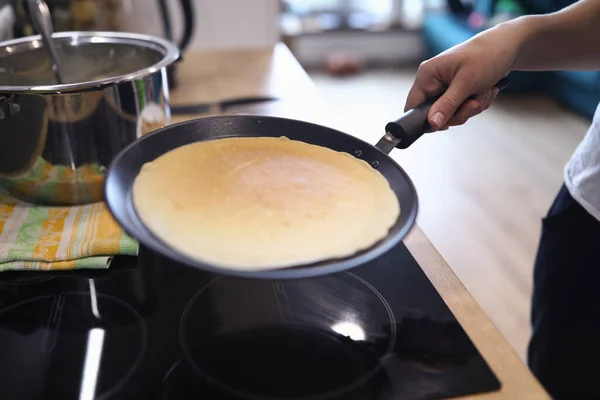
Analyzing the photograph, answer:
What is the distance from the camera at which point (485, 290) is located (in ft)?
6.25

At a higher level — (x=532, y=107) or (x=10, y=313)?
(x=10, y=313)

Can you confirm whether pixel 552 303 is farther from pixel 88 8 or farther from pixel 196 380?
pixel 88 8

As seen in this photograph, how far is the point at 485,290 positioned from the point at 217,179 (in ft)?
4.79

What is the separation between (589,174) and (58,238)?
805 mm

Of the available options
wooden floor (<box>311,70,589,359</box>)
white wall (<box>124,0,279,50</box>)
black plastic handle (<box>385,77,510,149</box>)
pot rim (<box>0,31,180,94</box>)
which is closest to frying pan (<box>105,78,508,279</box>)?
black plastic handle (<box>385,77,510,149</box>)

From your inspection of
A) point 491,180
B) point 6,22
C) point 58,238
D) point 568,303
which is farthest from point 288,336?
point 491,180

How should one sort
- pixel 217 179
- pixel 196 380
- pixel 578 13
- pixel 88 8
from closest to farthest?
pixel 196 380 → pixel 217 179 → pixel 578 13 → pixel 88 8

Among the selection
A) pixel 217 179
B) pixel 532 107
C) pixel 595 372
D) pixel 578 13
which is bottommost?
pixel 532 107

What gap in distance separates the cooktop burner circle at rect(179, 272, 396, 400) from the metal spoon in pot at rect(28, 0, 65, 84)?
46 centimetres

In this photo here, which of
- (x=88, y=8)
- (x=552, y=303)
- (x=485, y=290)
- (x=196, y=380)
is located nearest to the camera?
(x=196, y=380)

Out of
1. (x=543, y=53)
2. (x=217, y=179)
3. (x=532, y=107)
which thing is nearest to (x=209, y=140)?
(x=217, y=179)

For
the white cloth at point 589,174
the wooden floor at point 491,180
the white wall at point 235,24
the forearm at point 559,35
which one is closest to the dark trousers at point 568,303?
the white cloth at point 589,174

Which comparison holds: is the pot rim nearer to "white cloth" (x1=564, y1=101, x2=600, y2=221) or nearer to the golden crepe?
the golden crepe

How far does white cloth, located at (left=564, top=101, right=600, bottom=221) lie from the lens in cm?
86
